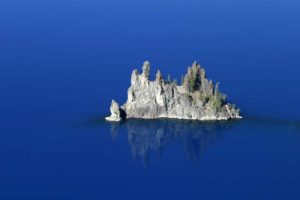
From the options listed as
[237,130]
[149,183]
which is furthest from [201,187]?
[237,130]

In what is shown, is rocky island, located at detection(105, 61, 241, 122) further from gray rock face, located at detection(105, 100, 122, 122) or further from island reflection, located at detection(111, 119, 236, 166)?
island reflection, located at detection(111, 119, 236, 166)

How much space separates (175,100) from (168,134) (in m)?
6.12

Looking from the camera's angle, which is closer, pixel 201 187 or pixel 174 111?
pixel 201 187

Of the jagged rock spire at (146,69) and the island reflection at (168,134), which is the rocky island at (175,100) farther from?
the island reflection at (168,134)

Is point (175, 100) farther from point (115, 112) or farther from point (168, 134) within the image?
point (115, 112)

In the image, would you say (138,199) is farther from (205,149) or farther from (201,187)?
(205,149)

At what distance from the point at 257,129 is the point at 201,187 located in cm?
2013

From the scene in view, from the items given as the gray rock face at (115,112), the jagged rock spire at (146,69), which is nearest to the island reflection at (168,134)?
the gray rock face at (115,112)

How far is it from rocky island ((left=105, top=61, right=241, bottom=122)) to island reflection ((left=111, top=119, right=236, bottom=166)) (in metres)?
1.15

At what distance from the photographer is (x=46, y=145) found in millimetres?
162875

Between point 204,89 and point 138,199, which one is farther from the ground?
point 204,89

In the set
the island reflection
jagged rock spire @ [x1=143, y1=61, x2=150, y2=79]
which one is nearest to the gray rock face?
the island reflection

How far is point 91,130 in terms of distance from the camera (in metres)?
168

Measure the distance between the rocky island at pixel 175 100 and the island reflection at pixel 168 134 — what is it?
115 centimetres
